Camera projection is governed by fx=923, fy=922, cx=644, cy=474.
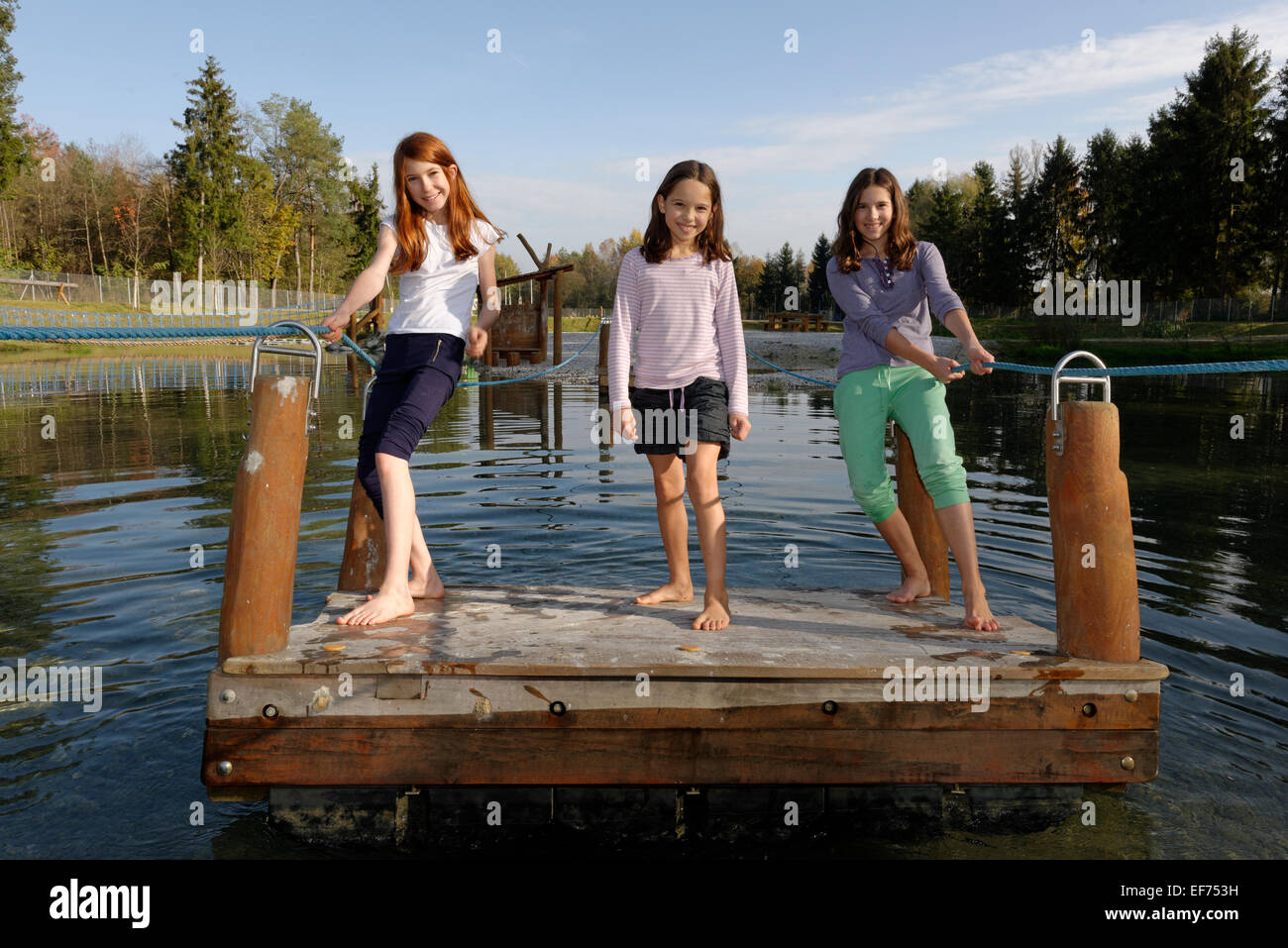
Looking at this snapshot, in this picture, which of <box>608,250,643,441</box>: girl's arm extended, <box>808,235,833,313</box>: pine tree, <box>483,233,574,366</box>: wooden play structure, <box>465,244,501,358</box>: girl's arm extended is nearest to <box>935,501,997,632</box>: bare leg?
<box>608,250,643,441</box>: girl's arm extended

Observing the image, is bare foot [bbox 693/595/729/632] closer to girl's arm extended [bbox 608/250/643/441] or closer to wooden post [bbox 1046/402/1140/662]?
girl's arm extended [bbox 608/250/643/441]

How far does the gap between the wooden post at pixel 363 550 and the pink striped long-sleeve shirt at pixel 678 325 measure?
1.47 metres

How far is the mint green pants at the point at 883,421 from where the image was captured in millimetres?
4262

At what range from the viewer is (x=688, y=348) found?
4.16 m

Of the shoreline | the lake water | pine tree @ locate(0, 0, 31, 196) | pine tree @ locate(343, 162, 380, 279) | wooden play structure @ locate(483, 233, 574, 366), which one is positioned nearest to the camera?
the lake water

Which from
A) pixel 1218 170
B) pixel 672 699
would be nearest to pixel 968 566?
pixel 672 699

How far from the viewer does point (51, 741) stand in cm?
429

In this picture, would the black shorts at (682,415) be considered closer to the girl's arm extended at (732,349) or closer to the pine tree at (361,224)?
the girl's arm extended at (732,349)

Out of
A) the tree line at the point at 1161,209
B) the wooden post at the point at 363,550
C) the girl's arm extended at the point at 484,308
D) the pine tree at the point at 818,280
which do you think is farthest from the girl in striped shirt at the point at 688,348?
the pine tree at the point at 818,280

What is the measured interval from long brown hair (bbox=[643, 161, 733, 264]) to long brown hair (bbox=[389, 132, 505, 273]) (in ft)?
2.65

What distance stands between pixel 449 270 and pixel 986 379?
121 ft

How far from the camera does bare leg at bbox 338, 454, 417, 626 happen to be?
391cm

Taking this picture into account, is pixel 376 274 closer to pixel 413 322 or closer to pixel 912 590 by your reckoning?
pixel 413 322

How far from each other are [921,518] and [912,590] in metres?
0.52
